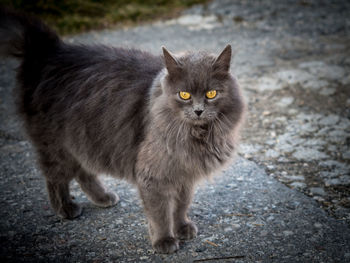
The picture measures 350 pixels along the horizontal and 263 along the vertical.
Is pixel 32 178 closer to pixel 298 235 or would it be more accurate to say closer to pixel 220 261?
pixel 220 261

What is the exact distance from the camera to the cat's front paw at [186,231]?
111 inches

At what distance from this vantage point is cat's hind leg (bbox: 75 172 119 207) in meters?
3.19

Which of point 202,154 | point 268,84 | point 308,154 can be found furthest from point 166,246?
point 268,84

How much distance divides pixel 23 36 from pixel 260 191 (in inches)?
100

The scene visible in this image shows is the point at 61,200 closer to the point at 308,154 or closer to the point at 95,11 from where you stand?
the point at 308,154

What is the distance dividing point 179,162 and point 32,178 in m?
1.90

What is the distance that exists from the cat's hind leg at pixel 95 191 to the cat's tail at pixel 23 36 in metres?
1.14

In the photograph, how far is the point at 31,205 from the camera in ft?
10.5

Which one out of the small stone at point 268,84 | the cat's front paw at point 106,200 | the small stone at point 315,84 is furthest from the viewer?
the small stone at point 268,84

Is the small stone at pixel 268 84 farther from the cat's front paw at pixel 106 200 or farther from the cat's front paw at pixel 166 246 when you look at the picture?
the cat's front paw at pixel 166 246

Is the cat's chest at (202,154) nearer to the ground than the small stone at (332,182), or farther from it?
farther from it

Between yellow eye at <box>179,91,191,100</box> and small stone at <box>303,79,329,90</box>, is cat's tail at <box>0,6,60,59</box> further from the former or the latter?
small stone at <box>303,79,329,90</box>

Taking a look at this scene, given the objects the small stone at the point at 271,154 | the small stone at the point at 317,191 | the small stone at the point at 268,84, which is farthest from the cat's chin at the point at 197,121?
the small stone at the point at 268,84

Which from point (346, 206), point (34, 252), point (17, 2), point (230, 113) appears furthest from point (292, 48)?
point (17, 2)
